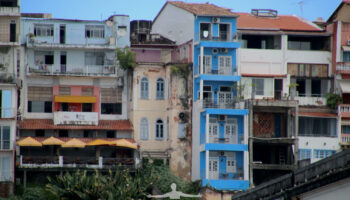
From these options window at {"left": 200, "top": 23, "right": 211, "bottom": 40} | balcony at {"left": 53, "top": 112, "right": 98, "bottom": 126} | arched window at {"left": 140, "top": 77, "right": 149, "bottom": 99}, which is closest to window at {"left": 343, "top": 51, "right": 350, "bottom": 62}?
window at {"left": 200, "top": 23, "right": 211, "bottom": 40}

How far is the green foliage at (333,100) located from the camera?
57250mm

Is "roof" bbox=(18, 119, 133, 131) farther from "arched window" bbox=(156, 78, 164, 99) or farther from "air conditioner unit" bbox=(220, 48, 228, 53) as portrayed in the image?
"air conditioner unit" bbox=(220, 48, 228, 53)

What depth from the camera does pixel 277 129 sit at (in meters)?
57.2

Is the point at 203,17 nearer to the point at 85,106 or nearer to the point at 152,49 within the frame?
the point at 152,49

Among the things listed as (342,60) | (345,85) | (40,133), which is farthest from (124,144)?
(342,60)

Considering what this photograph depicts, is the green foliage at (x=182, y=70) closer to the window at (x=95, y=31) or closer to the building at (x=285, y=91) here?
the building at (x=285, y=91)

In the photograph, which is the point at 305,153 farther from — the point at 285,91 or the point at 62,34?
the point at 62,34

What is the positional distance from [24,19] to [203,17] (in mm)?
12090

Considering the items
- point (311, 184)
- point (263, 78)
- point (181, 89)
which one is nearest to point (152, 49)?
point (181, 89)

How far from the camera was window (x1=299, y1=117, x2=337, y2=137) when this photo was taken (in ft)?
189

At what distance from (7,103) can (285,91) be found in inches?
742

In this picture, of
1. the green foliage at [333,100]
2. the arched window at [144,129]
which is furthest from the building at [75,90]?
the green foliage at [333,100]

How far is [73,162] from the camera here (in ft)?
172

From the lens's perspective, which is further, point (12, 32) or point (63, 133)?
point (63, 133)
